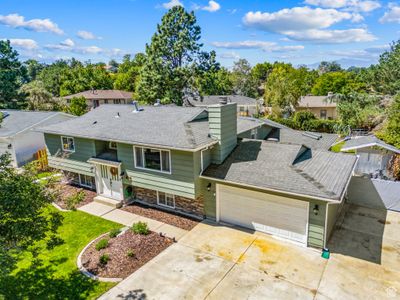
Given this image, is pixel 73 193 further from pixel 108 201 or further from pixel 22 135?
pixel 22 135

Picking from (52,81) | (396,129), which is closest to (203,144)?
(396,129)

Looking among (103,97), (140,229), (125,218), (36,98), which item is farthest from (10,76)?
(140,229)

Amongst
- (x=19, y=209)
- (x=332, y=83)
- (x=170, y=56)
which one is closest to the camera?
(x=19, y=209)

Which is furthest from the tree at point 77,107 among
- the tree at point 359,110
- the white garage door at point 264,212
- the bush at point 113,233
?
the tree at point 359,110

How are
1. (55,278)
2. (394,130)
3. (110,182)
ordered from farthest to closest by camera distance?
(394,130) < (110,182) < (55,278)

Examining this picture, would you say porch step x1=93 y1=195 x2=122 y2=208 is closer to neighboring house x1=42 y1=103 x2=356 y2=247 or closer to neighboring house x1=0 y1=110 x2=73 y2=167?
neighboring house x1=42 y1=103 x2=356 y2=247

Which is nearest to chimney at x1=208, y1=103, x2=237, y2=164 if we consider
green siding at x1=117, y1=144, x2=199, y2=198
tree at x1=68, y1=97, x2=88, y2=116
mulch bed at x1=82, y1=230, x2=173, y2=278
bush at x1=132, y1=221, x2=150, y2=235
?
green siding at x1=117, y1=144, x2=199, y2=198

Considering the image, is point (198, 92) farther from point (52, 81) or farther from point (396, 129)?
point (52, 81)

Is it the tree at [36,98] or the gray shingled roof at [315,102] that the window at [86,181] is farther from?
the gray shingled roof at [315,102]
